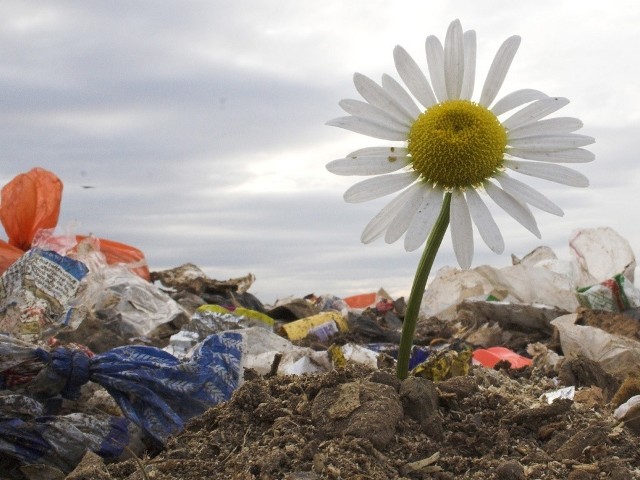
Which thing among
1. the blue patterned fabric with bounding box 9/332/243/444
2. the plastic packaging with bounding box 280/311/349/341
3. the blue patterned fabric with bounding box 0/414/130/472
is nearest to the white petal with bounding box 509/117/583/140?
the blue patterned fabric with bounding box 9/332/243/444

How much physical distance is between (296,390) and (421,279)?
46cm

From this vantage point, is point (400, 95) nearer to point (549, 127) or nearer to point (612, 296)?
point (549, 127)

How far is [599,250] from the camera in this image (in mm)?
5383

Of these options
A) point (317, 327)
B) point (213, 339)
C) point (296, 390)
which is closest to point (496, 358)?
point (317, 327)

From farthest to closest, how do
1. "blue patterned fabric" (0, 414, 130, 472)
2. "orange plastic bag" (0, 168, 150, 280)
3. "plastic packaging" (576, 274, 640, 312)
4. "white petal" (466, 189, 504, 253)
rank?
"orange plastic bag" (0, 168, 150, 280) → "plastic packaging" (576, 274, 640, 312) → "blue patterned fabric" (0, 414, 130, 472) → "white petal" (466, 189, 504, 253)

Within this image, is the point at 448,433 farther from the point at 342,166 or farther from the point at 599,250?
the point at 599,250

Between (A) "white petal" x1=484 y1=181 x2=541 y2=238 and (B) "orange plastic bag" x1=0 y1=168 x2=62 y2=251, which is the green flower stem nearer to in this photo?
(A) "white petal" x1=484 y1=181 x2=541 y2=238

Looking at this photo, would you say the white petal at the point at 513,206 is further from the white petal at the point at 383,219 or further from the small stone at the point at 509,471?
the small stone at the point at 509,471

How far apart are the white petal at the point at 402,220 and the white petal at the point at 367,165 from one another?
11 cm

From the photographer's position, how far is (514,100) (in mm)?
2344

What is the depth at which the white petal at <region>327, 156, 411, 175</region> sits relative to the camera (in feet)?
7.27

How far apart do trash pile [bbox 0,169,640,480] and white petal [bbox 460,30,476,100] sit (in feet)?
2.68

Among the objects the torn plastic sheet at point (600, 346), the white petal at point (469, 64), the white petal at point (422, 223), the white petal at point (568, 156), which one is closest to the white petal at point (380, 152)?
the white petal at point (422, 223)

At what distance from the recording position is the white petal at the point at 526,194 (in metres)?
2.22
